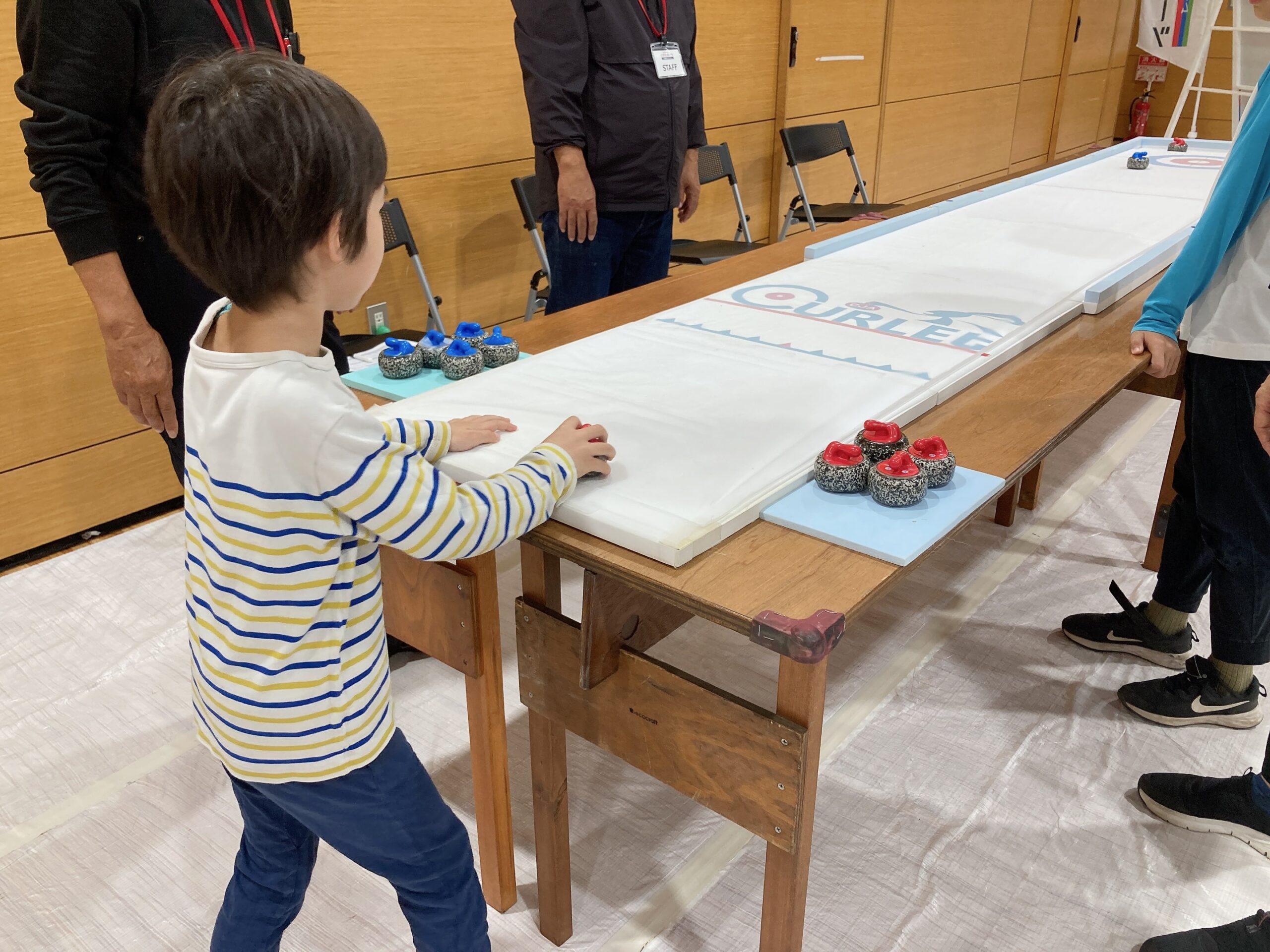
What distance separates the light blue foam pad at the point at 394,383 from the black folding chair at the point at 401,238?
1.35 meters

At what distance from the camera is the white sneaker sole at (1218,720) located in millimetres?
1888

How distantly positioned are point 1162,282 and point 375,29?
233 cm

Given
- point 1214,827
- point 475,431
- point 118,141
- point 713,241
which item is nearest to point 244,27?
point 118,141

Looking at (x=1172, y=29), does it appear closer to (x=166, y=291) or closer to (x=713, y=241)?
(x=713, y=241)

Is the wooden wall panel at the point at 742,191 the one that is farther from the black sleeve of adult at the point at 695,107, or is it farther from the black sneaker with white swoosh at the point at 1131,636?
the black sneaker with white swoosh at the point at 1131,636

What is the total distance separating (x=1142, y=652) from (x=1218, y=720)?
24cm

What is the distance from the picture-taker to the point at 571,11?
227 cm

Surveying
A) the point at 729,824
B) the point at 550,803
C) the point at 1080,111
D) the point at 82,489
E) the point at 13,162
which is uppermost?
the point at 13,162

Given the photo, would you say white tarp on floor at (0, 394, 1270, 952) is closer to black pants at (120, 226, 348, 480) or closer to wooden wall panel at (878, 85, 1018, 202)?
black pants at (120, 226, 348, 480)

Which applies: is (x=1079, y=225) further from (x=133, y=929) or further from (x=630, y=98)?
(x=133, y=929)

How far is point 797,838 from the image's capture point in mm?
1091

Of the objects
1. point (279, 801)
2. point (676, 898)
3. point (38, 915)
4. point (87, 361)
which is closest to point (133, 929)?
point (38, 915)

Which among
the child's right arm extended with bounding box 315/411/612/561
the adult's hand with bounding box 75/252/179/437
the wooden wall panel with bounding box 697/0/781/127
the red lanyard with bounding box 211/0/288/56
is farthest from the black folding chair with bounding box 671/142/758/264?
the child's right arm extended with bounding box 315/411/612/561

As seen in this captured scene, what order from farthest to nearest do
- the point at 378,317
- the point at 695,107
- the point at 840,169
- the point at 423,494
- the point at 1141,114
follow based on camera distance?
the point at 1141,114
the point at 840,169
the point at 378,317
the point at 695,107
the point at 423,494
